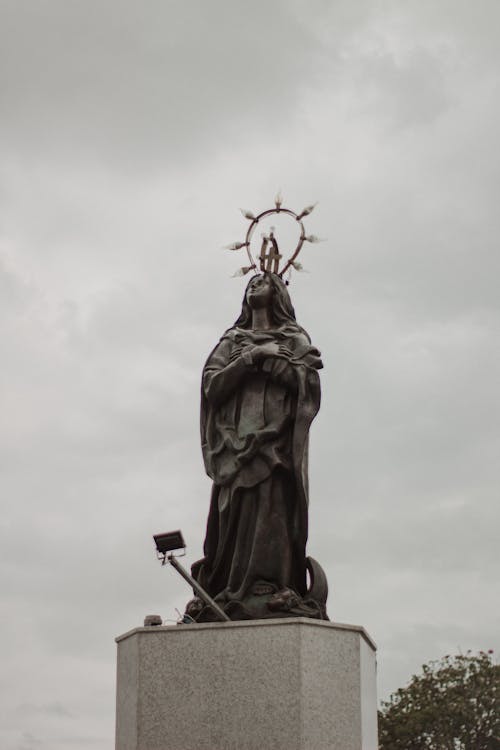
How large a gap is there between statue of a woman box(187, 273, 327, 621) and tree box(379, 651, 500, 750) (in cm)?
1888

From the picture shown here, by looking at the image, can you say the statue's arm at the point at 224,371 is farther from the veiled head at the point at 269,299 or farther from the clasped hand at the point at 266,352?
the veiled head at the point at 269,299

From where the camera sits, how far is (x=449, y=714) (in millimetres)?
30688

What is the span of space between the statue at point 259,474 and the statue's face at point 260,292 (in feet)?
1.12

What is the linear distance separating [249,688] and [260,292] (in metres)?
4.16

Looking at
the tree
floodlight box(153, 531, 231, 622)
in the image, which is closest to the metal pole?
floodlight box(153, 531, 231, 622)

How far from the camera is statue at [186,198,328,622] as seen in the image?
41.1ft

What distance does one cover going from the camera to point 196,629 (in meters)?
11.9

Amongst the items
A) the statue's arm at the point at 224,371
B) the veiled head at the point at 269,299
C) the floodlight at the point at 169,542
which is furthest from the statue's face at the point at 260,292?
the floodlight at the point at 169,542

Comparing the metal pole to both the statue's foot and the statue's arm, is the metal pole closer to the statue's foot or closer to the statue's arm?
the statue's foot

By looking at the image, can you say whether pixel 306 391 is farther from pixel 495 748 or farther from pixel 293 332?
pixel 495 748

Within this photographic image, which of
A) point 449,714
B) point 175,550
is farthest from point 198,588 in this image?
point 449,714

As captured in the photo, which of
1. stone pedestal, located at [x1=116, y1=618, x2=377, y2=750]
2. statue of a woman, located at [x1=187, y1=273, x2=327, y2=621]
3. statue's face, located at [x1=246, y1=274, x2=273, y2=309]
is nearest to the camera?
stone pedestal, located at [x1=116, y1=618, x2=377, y2=750]

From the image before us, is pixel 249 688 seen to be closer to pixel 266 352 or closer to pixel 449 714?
pixel 266 352

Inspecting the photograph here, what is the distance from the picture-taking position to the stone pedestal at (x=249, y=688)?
1132 centimetres
